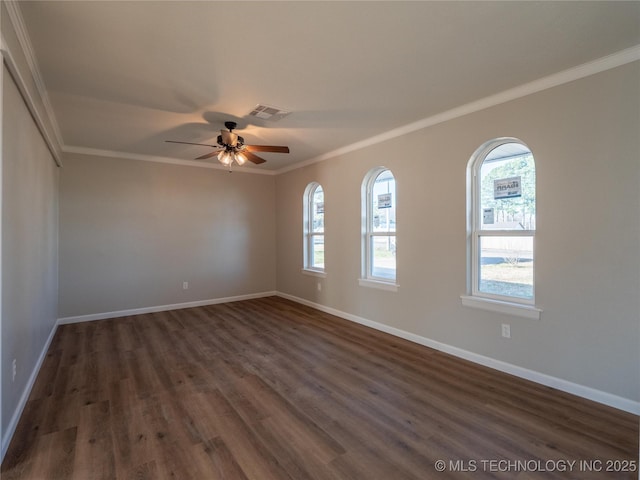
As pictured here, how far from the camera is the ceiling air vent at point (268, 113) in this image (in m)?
3.33

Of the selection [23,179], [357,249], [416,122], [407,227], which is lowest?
[357,249]

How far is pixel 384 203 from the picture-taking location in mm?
4477

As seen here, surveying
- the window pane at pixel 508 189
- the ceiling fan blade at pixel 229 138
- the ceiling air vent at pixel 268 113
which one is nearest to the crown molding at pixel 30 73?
the ceiling fan blade at pixel 229 138

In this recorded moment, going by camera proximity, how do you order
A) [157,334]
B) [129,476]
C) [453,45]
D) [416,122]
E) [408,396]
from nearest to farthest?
[129,476] < [453,45] < [408,396] < [416,122] < [157,334]

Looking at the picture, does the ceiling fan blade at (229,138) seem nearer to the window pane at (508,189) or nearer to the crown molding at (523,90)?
the crown molding at (523,90)

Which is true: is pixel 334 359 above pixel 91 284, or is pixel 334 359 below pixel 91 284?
below

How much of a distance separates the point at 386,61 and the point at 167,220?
4.55 metres

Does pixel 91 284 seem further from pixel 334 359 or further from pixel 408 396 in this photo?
pixel 408 396

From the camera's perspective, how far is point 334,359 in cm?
345

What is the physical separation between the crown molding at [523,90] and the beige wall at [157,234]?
9.92ft

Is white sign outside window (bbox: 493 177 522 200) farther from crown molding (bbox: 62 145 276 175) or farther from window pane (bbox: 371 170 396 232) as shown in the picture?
crown molding (bbox: 62 145 276 175)

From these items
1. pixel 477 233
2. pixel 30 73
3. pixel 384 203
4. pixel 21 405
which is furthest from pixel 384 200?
pixel 21 405

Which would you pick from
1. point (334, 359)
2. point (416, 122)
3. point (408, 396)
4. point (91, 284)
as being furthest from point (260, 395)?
point (91, 284)

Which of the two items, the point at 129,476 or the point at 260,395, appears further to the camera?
the point at 260,395
